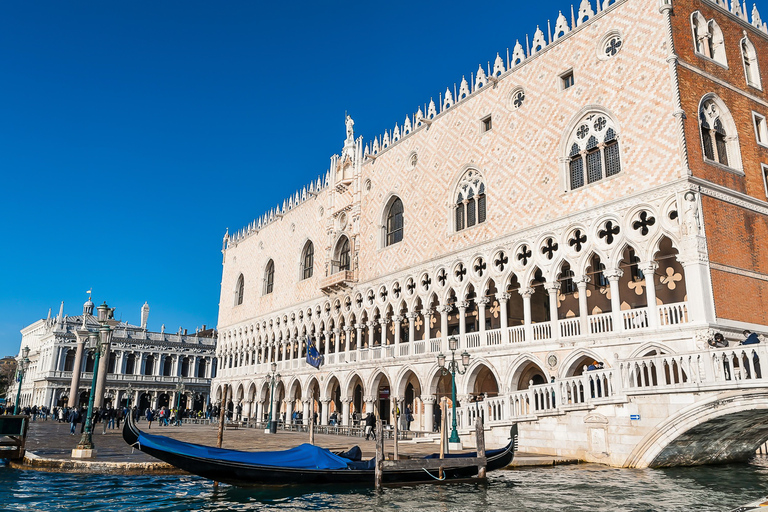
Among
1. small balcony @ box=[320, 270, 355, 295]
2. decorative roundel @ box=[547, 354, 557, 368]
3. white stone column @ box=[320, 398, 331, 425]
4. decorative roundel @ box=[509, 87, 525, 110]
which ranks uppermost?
decorative roundel @ box=[509, 87, 525, 110]

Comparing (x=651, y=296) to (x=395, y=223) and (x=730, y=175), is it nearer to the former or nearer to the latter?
(x=730, y=175)

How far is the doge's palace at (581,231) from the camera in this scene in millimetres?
12758

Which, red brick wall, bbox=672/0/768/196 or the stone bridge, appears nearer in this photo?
the stone bridge

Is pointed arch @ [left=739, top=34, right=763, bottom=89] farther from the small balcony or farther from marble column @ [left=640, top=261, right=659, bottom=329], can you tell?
the small balcony

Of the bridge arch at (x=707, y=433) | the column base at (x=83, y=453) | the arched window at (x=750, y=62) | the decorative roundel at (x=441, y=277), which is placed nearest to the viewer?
the bridge arch at (x=707, y=433)

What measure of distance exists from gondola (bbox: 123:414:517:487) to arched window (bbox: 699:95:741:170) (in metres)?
10.2

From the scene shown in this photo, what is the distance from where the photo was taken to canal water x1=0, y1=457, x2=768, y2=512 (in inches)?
304

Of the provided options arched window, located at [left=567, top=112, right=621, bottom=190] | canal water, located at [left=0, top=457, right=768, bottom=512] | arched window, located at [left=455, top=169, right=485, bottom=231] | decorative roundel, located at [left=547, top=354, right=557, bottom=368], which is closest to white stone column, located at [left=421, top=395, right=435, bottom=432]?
decorative roundel, located at [left=547, top=354, right=557, bottom=368]

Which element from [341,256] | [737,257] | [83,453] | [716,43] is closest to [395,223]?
[341,256]

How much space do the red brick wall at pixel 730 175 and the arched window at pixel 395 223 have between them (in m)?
11.4

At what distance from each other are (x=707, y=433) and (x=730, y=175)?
6.80 metres

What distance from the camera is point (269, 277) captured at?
34.0 m

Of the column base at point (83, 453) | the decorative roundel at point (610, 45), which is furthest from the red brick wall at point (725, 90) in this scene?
the column base at point (83, 453)

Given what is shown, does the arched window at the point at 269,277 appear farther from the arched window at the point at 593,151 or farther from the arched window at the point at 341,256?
the arched window at the point at 593,151
